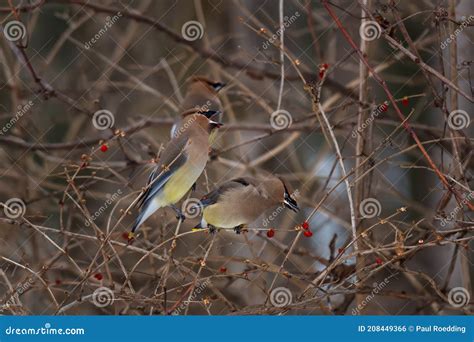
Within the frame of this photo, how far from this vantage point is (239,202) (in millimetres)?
3258

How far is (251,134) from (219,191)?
763 millimetres

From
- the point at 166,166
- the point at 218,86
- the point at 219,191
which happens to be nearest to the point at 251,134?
the point at 218,86

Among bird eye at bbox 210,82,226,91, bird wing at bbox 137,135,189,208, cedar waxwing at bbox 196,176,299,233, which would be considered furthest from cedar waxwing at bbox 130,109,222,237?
bird eye at bbox 210,82,226,91

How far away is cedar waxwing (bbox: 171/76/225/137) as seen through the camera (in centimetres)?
348

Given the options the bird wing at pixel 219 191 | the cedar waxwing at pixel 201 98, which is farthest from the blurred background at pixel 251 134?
the cedar waxwing at pixel 201 98

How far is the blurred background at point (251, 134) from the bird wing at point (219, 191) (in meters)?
0.04

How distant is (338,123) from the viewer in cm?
343

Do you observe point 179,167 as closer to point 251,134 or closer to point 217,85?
point 217,85

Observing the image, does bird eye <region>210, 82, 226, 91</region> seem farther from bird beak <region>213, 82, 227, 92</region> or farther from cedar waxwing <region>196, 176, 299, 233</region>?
cedar waxwing <region>196, 176, 299, 233</region>

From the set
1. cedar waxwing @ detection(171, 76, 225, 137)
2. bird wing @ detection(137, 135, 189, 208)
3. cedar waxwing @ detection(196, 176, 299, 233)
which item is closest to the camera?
bird wing @ detection(137, 135, 189, 208)

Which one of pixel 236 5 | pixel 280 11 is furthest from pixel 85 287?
pixel 236 5

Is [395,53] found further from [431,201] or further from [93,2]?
[93,2]

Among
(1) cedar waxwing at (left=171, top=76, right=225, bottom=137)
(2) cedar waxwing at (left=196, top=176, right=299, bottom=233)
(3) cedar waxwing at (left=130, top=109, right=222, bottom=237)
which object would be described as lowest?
(2) cedar waxwing at (left=196, top=176, right=299, bottom=233)

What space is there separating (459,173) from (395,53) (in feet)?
2.40
